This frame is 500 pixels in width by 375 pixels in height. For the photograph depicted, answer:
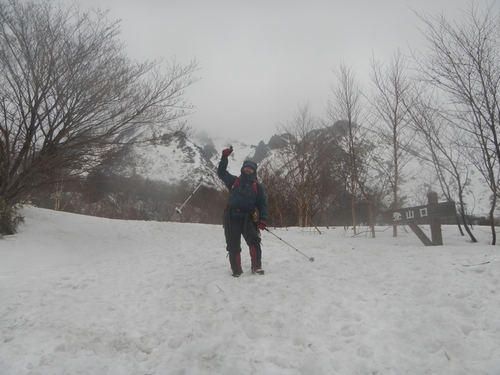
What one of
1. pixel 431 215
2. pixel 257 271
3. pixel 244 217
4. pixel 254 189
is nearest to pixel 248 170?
pixel 254 189

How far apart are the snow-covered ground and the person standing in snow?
1.20 ft

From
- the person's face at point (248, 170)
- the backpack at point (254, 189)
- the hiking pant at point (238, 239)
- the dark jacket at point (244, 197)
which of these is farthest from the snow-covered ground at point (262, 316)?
the person's face at point (248, 170)

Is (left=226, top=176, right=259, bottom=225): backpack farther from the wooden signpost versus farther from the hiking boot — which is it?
the wooden signpost

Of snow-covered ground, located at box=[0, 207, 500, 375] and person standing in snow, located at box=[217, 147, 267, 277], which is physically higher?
person standing in snow, located at box=[217, 147, 267, 277]

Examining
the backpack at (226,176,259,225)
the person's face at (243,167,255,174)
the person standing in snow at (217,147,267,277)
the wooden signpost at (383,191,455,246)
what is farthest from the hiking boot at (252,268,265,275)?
the wooden signpost at (383,191,455,246)

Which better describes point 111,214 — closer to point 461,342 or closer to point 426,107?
point 426,107

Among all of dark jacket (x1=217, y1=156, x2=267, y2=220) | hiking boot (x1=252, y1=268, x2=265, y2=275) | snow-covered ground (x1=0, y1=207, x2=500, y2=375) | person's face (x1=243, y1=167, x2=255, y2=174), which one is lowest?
snow-covered ground (x1=0, y1=207, x2=500, y2=375)

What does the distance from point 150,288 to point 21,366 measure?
6.77 ft

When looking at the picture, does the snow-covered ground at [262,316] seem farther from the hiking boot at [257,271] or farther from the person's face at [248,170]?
the person's face at [248,170]

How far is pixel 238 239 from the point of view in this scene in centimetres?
537

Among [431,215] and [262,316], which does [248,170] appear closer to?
[262,316]

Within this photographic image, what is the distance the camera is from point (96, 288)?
15.5ft

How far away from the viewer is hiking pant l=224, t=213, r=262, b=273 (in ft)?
17.4

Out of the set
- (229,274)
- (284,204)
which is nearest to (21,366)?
(229,274)
